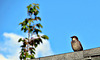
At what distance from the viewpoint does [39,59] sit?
7059 millimetres

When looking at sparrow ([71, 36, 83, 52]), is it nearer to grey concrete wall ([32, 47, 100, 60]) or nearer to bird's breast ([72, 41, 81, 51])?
bird's breast ([72, 41, 81, 51])

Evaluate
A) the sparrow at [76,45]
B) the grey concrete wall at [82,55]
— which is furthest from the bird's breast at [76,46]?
the grey concrete wall at [82,55]

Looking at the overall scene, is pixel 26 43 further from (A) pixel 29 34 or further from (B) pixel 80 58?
(B) pixel 80 58

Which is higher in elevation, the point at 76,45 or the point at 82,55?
the point at 76,45

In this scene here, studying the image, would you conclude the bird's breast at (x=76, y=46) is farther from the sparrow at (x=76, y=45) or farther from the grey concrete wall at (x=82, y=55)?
the grey concrete wall at (x=82, y=55)

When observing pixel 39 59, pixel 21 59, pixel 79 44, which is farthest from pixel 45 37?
pixel 39 59

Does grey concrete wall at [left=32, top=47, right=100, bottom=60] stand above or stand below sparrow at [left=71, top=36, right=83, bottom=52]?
below

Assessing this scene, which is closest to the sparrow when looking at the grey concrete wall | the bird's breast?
the bird's breast

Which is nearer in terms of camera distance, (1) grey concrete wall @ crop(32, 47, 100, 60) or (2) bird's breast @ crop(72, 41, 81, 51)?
(1) grey concrete wall @ crop(32, 47, 100, 60)

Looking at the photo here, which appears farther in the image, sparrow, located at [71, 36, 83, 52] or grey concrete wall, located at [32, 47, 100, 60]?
sparrow, located at [71, 36, 83, 52]

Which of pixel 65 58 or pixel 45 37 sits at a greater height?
pixel 45 37

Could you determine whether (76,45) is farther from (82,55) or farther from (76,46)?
(82,55)

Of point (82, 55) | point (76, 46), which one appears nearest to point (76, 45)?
point (76, 46)

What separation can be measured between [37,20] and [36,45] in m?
1.72
